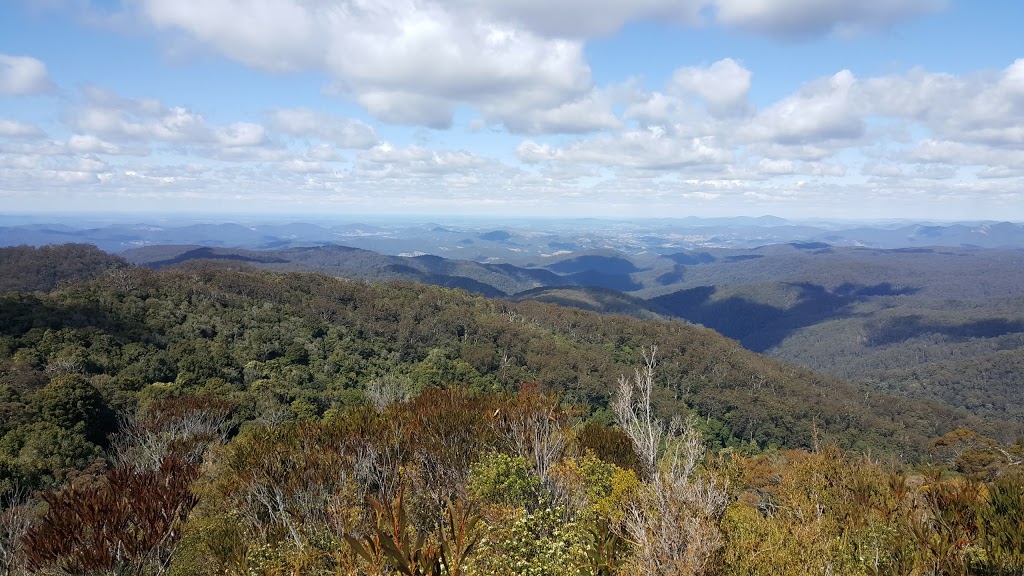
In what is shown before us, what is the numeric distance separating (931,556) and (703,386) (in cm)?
9695

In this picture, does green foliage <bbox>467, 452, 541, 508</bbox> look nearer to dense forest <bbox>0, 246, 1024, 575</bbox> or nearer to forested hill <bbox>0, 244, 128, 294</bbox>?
dense forest <bbox>0, 246, 1024, 575</bbox>

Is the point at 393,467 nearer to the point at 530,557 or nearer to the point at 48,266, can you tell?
the point at 530,557

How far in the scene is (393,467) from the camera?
1612cm

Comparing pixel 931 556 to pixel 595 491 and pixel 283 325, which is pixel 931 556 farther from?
pixel 283 325

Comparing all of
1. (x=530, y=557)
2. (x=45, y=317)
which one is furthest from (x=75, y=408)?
(x=530, y=557)

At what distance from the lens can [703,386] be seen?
10144cm

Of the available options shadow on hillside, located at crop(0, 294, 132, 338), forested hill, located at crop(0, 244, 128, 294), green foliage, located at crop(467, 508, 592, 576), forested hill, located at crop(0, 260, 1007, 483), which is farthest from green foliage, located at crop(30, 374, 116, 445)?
forested hill, located at crop(0, 244, 128, 294)

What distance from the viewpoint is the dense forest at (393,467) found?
9.18 metres

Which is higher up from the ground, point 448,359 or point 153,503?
point 153,503

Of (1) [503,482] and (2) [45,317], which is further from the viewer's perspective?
(2) [45,317]

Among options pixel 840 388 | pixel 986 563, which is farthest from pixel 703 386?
pixel 986 563

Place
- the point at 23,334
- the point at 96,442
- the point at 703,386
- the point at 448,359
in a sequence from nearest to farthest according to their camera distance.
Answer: the point at 96,442 < the point at 23,334 < the point at 448,359 < the point at 703,386

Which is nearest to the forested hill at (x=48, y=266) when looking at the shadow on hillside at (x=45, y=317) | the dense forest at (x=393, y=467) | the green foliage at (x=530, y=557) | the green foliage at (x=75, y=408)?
the dense forest at (x=393, y=467)

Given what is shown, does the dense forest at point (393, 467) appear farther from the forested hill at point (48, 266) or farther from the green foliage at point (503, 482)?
the forested hill at point (48, 266)
